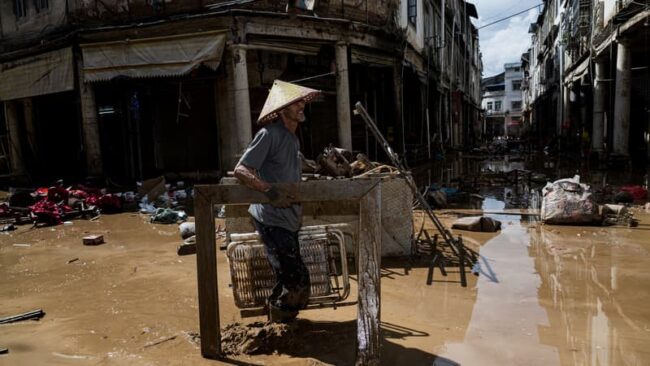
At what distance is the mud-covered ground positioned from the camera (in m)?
3.32

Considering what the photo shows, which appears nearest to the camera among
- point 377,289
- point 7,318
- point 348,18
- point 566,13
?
point 377,289

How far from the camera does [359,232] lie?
3.01 m

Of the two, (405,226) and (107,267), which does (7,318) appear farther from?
(405,226)

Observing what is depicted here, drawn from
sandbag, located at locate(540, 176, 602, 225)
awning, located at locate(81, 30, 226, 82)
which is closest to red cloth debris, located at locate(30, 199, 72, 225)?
awning, located at locate(81, 30, 226, 82)

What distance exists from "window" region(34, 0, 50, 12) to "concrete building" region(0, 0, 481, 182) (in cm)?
3

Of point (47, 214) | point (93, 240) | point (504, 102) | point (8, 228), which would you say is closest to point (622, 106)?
point (93, 240)

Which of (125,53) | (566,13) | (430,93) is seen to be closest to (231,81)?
(125,53)

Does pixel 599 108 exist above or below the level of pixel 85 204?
above

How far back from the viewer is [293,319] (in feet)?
11.8

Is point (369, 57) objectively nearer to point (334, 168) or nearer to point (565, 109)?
point (334, 168)

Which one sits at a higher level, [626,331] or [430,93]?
[430,93]

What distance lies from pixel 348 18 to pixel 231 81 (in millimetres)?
4072

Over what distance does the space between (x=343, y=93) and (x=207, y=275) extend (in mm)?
10568

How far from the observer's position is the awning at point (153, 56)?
1134 cm
